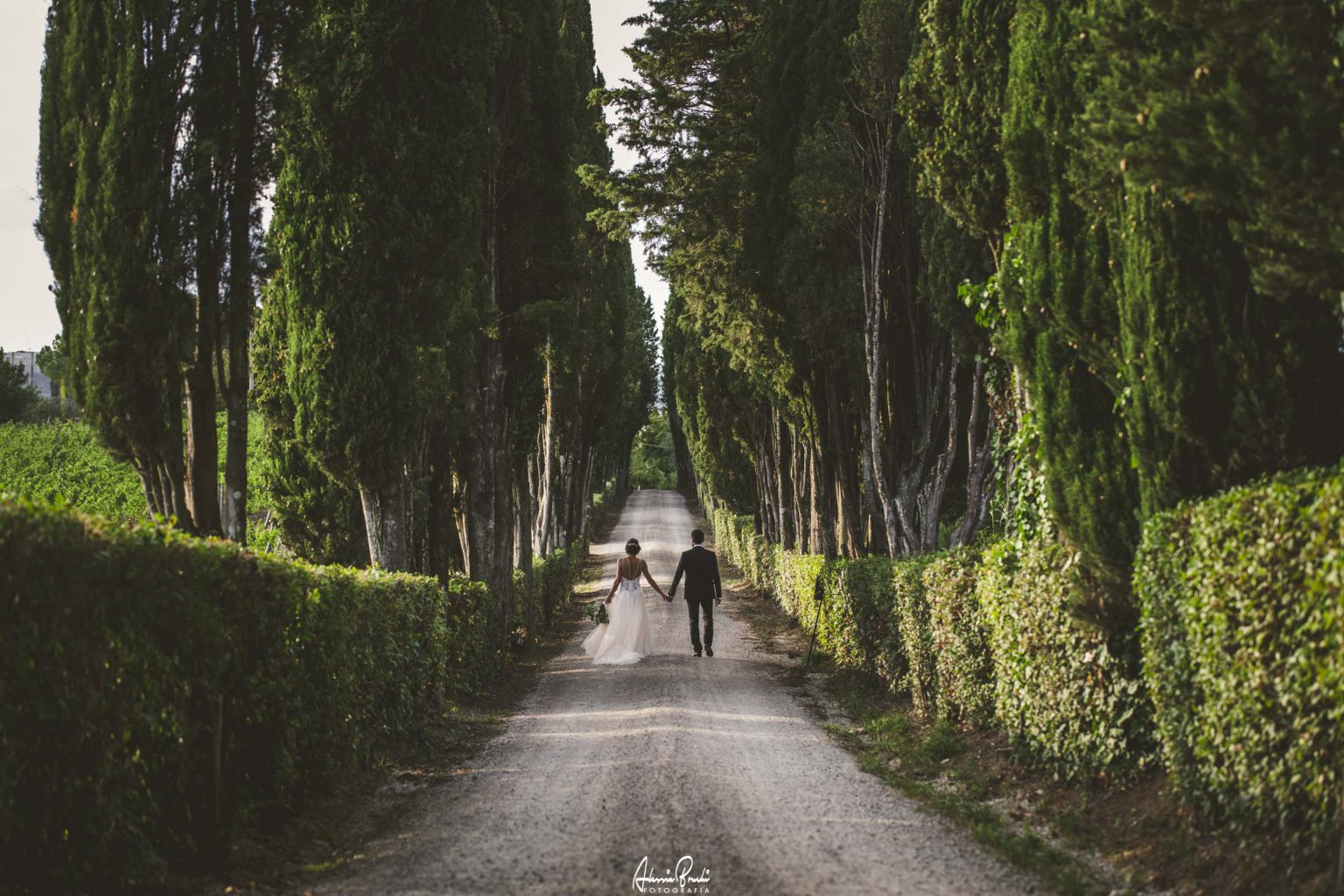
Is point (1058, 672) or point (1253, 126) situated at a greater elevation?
point (1253, 126)

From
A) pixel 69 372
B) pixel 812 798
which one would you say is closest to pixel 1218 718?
pixel 812 798

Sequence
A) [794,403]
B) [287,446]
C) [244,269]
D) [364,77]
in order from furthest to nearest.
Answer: [794,403]
[287,446]
[364,77]
[244,269]

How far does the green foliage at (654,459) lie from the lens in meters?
101

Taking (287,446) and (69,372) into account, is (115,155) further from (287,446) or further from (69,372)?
(287,446)

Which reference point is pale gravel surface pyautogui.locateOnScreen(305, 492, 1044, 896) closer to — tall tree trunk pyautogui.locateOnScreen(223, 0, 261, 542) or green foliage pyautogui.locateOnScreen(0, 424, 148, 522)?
tall tree trunk pyautogui.locateOnScreen(223, 0, 261, 542)

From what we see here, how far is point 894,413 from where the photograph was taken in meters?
16.4

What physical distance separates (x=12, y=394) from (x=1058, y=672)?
65.9 metres

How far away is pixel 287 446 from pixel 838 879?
588 inches

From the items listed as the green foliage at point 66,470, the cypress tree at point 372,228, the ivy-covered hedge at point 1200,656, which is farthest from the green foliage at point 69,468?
the ivy-covered hedge at point 1200,656

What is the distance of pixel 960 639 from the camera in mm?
8875

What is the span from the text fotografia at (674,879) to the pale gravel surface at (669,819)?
0.05 metres

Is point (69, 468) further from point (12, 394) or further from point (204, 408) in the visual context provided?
point (204, 408)

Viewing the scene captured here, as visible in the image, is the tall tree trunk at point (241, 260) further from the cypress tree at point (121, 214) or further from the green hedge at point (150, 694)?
the green hedge at point (150, 694)

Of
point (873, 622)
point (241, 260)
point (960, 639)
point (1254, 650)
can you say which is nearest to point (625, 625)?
point (873, 622)
